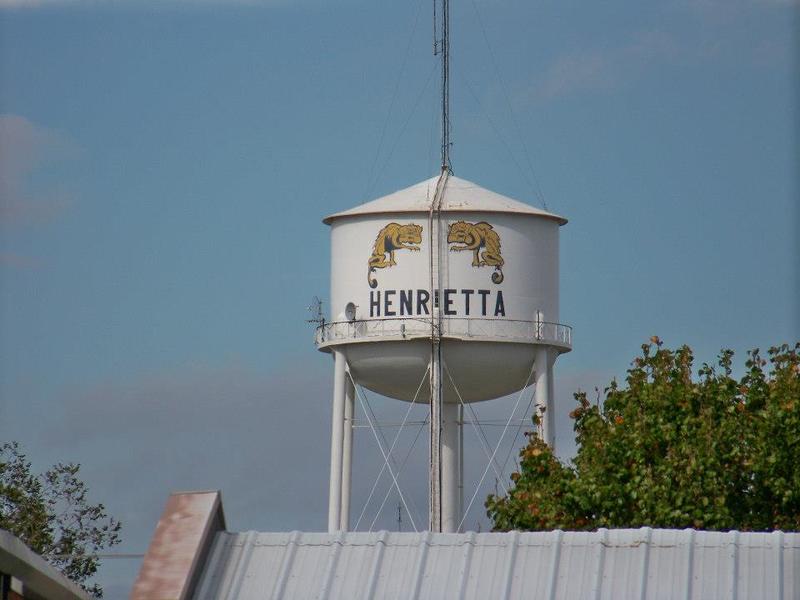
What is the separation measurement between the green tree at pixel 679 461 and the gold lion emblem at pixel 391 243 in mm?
8391

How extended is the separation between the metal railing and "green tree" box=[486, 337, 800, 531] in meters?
6.93

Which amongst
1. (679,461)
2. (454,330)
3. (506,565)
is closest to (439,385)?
(454,330)

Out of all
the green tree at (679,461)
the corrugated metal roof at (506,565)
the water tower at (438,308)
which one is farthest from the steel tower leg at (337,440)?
the corrugated metal roof at (506,565)

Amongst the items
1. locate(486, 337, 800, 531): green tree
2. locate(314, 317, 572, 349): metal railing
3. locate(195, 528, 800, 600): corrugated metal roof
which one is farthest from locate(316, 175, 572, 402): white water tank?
locate(195, 528, 800, 600): corrugated metal roof

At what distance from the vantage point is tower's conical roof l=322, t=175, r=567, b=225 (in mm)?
42844

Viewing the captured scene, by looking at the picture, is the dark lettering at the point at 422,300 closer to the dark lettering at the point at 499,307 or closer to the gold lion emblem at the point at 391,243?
the gold lion emblem at the point at 391,243

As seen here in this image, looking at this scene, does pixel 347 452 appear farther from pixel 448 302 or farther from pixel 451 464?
pixel 448 302

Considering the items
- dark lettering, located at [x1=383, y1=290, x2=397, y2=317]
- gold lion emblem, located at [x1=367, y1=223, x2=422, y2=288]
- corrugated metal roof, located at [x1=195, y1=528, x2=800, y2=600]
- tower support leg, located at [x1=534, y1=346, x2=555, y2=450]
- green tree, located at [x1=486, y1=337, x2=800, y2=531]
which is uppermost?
gold lion emblem, located at [x1=367, y1=223, x2=422, y2=288]

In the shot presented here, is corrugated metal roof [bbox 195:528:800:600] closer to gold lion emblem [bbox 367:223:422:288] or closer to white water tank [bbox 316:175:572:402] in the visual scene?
white water tank [bbox 316:175:572:402]

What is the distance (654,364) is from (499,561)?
1845cm

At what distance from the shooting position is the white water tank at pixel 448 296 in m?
42.3

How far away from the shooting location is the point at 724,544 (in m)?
17.0

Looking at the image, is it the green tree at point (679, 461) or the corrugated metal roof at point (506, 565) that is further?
the green tree at point (679, 461)

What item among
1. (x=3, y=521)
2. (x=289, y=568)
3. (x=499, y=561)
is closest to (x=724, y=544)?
(x=499, y=561)
